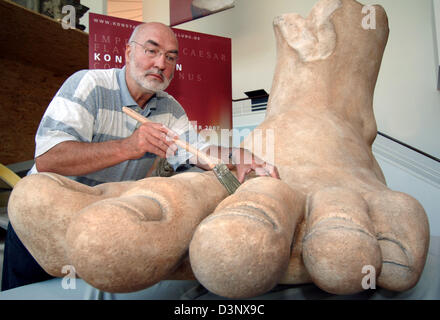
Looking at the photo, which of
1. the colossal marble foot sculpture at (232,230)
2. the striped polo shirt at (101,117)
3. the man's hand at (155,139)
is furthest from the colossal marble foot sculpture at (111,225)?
the striped polo shirt at (101,117)

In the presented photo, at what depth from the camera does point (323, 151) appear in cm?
69

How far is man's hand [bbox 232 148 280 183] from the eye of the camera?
66cm

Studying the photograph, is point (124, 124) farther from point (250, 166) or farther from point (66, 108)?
point (250, 166)

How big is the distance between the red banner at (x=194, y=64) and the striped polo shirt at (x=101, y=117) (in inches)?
17.0

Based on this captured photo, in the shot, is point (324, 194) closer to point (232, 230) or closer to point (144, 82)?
point (232, 230)

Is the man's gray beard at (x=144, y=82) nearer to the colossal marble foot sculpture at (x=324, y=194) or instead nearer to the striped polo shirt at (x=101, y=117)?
the striped polo shirt at (x=101, y=117)

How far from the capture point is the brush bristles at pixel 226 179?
1.91 feet

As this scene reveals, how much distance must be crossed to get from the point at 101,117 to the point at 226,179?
0.66 meters

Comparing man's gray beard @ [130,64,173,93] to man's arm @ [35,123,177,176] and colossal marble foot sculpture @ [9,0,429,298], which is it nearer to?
man's arm @ [35,123,177,176]

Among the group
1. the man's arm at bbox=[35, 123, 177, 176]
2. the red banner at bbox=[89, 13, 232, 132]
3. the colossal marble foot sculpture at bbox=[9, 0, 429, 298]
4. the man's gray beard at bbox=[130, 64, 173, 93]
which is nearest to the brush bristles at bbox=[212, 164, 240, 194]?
the colossal marble foot sculpture at bbox=[9, 0, 429, 298]

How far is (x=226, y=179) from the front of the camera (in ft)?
1.98

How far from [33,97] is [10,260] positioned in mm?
1852

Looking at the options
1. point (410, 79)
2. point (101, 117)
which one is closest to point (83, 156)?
point (101, 117)

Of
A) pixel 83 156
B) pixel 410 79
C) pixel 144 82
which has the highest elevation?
pixel 410 79
